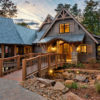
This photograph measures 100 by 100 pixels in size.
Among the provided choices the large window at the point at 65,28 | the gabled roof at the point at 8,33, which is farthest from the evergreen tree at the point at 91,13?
the gabled roof at the point at 8,33

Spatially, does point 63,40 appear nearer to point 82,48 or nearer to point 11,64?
point 82,48

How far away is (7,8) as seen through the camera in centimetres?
2984

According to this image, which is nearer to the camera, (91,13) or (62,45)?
(62,45)

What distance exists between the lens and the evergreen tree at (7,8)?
2931 centimetres

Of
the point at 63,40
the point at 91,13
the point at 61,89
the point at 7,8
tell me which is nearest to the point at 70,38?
the point at 63,40

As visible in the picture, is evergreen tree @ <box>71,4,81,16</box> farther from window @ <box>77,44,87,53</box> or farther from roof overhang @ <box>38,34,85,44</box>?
window @ <box>77,44,87,53</box>

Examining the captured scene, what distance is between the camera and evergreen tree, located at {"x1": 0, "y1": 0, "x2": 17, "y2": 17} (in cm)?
2931

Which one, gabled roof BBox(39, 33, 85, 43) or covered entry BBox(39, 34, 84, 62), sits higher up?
gabled roof BBox(39, 33, 85, 43)

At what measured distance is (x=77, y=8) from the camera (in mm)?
40062

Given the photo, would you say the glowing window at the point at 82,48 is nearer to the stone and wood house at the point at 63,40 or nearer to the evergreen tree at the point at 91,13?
the stone and wood house at the point at 63,40

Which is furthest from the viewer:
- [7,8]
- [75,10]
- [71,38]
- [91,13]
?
[75,10]

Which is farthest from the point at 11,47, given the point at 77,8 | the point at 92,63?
the point at 77,8

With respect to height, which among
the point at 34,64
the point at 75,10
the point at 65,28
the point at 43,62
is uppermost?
the point at 75,10

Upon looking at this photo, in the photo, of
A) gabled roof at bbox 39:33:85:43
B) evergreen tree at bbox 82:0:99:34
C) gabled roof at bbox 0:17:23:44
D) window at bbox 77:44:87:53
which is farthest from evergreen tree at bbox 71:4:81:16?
gabled roof at bbox 0:17:23:44
